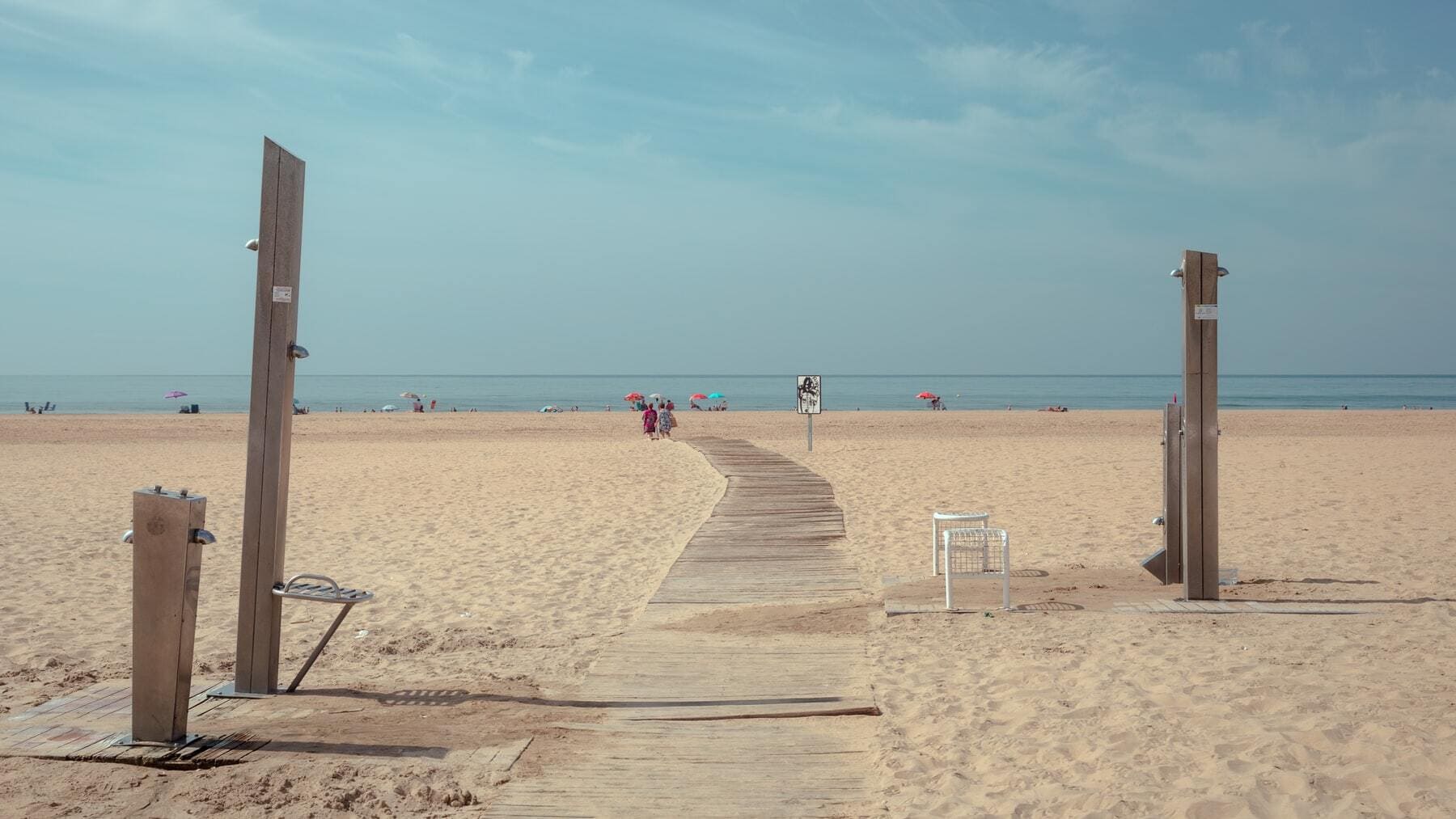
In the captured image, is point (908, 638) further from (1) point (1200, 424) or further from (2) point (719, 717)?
(1) point (1200, 424)

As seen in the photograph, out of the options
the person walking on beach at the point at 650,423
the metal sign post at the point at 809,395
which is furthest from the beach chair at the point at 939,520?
the person walking on beach at the point at 650,423

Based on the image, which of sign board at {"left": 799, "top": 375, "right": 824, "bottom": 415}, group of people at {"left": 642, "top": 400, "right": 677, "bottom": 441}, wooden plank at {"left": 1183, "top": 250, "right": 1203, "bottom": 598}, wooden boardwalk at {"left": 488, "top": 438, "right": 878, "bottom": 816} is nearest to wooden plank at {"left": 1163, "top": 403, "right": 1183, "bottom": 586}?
wooden plank at {"left": 1183, "top": 250, "right": 1203, "bottom": 598}

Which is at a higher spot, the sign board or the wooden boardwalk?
the sign board

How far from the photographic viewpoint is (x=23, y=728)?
4.43 m

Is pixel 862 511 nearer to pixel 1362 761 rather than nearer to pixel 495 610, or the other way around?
pixel 495 610

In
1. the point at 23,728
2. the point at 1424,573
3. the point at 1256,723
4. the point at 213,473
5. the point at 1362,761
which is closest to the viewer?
the point at 1362,761

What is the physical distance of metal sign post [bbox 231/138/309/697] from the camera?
4863 mm

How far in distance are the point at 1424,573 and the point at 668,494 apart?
354 inches

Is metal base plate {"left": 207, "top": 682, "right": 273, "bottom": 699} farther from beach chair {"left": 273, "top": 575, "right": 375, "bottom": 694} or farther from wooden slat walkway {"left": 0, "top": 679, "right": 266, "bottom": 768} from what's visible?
beach chair {"left": 273, "top": 575, "right": 375, "bottom": 694}

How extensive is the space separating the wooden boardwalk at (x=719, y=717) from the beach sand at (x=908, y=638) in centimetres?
17

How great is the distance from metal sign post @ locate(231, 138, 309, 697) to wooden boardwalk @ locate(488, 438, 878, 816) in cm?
165

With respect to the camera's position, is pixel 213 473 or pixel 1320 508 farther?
pixel 213 473

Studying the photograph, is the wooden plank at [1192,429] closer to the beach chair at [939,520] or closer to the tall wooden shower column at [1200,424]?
the tall wooden shower column at [1200,424]

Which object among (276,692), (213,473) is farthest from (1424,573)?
(213,473)
